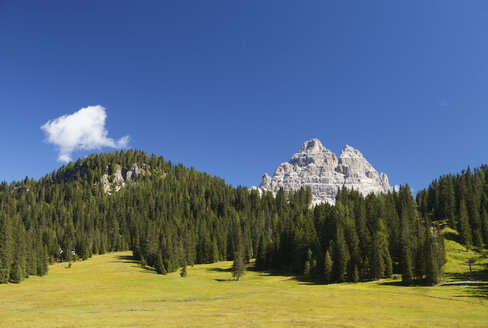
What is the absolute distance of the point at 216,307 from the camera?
1801 inches

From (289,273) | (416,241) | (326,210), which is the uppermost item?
(326,210)

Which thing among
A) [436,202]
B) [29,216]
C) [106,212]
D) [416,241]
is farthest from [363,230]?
[29,216]

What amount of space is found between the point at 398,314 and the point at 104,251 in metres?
152

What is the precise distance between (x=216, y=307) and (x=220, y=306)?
1.32 metres

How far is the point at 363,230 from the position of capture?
98.2m

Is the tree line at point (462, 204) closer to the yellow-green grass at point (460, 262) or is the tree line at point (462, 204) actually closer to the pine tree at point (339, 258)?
the yellow-green grass at point (460, 262)

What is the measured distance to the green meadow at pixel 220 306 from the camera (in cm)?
3391

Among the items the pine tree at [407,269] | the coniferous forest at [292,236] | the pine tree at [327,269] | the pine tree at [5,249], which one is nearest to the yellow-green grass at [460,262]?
the coniferous forest at [292,236]

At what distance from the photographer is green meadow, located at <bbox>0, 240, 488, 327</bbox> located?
33906 mm

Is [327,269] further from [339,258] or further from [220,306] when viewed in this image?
[220,306]

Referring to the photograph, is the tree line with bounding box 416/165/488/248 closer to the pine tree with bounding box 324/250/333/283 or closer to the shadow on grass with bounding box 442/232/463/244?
the shadow on grass with bounding box 442/232/463/244

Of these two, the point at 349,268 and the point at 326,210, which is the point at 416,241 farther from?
the point at 326,210

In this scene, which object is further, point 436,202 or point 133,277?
point 436,202

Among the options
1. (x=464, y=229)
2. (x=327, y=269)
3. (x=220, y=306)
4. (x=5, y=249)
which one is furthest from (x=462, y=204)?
(x=5, y=249)
